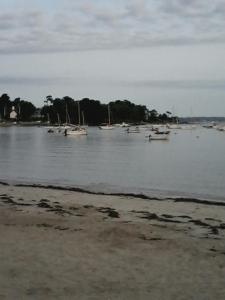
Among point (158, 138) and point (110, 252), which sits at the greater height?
point (110, 252)

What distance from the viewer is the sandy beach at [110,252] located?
8.18m

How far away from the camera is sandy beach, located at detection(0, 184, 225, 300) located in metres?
8.18

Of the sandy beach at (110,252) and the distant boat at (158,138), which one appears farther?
the distant boat at (158,138)

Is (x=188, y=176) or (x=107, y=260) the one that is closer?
(x=107, y=260)

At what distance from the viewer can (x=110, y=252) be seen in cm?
1061

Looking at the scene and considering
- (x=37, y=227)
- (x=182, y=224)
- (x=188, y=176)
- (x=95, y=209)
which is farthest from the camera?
(x=188, y=176)

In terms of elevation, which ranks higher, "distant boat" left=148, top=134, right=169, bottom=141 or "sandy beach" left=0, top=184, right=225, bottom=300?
"sandy beach" left=0, top=184, right=225, bottom=300

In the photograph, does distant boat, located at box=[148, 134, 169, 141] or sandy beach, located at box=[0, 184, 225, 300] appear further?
distant boat, located at box=[148, 134, 169, 141]

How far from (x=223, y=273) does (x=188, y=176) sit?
87.7 feet

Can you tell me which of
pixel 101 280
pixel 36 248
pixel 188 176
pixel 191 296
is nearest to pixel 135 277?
pixel 101 280

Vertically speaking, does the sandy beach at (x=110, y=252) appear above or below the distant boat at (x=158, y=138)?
above

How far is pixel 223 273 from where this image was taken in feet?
30.3

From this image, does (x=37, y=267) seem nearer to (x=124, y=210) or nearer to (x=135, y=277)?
(x=135, y=277)

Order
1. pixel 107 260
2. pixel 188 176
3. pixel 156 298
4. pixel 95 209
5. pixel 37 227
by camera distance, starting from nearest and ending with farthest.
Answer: pixel 156 298 → pixel 107 260 → pixel 37 227 → pixel 95 209 → pixel 188 176
